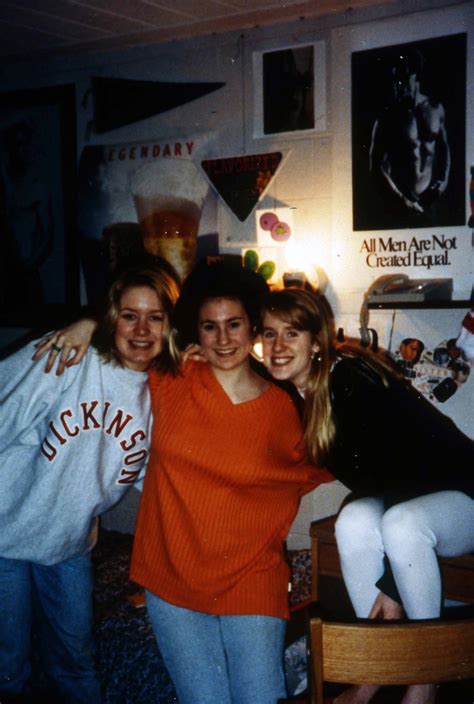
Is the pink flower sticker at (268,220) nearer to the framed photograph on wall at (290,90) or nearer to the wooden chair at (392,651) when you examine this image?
the framed photograph on wall at (290,90)

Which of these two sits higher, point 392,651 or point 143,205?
point 143,205

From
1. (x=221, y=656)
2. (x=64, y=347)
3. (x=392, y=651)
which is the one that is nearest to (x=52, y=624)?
(x=221, y=656)

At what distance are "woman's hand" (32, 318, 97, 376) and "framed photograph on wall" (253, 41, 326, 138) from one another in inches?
62.6

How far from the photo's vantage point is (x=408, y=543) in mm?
1703

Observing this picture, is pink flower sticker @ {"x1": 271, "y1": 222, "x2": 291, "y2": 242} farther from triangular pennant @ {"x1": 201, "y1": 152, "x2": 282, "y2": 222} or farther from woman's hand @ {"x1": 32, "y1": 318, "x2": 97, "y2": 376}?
woman's hand @ {"x1": 32, "y1": 318, "x2": 97, "y2": 376}

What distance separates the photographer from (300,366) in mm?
2002

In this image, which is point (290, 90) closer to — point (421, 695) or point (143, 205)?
point (143, 205)

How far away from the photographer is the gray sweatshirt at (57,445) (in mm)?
1865

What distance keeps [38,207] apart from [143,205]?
757 millimetres

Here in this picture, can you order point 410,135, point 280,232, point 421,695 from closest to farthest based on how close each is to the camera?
point 421,695 < point 410,135 < point 280,232

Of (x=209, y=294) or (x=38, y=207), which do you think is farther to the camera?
(x=38, y=207)

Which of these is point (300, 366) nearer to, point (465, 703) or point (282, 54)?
point (465, 703)

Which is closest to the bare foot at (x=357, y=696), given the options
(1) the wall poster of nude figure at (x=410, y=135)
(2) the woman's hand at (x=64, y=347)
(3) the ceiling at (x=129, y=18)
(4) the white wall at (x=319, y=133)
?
(2) the woman's hand at (x=64, y=347)

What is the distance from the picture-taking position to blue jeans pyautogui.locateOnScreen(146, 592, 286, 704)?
1.79m
